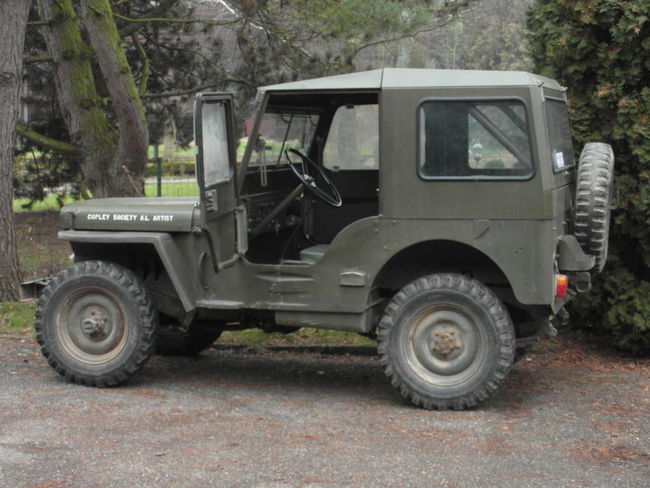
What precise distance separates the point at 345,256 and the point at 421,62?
57.5 feet

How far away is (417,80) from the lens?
20.2ft

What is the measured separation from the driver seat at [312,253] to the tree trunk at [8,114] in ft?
13.7

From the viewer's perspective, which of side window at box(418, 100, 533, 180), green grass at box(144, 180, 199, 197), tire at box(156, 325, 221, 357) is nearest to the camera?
side window at box(418, 100, 533, 180)

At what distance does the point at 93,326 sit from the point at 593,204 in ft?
11.5

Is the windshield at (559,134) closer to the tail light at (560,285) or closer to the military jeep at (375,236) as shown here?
the military jeep at (375,236)

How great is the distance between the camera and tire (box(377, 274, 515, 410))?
612 cm

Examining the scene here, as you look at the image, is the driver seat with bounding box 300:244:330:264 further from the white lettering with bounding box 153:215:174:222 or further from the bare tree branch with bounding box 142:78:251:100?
the bare tree branch with bounding box 142:78:251:100

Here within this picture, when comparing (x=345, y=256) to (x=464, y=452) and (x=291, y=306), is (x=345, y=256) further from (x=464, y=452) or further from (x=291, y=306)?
(x=464, y=452)

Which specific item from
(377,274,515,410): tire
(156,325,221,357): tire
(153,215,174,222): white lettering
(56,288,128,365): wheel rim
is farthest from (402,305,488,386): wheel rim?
(56,288,128,365): wheel rim

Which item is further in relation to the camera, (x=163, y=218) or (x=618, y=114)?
(x=618, y=114)

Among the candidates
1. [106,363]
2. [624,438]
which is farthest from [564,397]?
[106,363]

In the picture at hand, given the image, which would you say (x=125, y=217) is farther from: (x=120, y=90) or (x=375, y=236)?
(x=120, y=90)

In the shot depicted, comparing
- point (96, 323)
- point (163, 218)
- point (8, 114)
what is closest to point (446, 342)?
point (163, 218)

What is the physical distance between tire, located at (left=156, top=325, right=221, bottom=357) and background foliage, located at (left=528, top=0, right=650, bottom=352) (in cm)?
323
